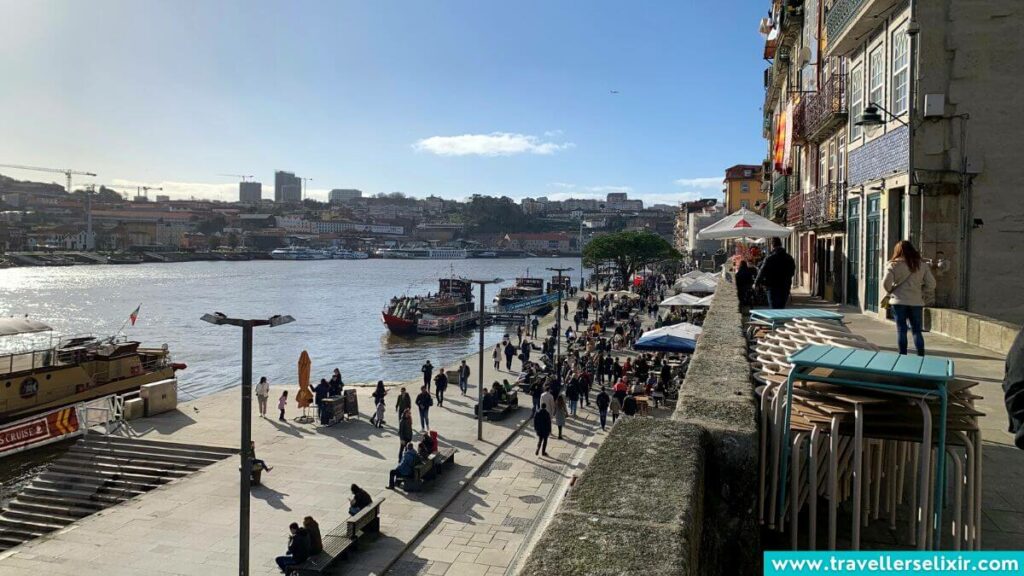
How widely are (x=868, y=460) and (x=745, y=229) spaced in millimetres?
9740

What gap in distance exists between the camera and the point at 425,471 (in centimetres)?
1395

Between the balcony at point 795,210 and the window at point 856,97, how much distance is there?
199 inches

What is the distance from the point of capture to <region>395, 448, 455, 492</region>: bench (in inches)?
536

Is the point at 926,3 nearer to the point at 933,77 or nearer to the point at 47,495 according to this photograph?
the point at 933,77

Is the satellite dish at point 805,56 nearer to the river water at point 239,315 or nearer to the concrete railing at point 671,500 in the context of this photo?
the concrete railing at point 671,500

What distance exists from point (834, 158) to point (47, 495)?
1973cm

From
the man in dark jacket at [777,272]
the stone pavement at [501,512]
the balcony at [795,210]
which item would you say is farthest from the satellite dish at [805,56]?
the man in dark jacket at [777,272]

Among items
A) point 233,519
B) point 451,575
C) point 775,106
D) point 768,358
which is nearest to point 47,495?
point 233,519

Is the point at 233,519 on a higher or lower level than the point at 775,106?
lower

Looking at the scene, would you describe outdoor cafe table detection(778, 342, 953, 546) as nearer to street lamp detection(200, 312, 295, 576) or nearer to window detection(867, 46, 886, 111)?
street lamp detection(200, 312, 295, 576)

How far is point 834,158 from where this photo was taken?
17031mm

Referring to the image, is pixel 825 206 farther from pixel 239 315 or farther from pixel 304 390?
pixel 239 315

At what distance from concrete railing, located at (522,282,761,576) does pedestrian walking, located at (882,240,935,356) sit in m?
3.95

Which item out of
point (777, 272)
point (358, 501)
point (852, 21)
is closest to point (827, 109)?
point (852, 21)
